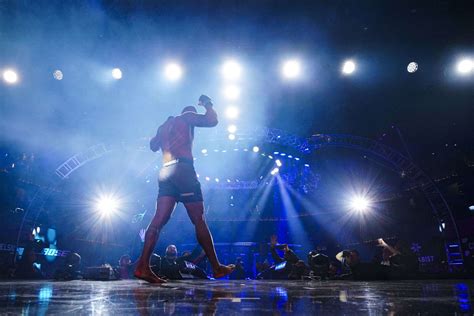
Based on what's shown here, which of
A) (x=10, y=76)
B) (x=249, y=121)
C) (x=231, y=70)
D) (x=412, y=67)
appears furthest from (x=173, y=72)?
(x=412, y=67)

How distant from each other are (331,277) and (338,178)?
32.7ft

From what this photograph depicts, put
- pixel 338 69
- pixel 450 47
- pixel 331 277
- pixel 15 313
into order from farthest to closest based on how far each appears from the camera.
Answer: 1. pixel 338 69
2. pixel 450 47
3. pixel 331 277
4. pixel 15 313

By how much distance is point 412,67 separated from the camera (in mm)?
11047

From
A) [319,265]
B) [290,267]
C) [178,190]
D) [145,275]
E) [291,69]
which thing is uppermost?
[291,69]

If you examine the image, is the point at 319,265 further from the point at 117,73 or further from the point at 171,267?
the point at 117,73

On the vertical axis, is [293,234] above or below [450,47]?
below

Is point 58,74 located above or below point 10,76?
above

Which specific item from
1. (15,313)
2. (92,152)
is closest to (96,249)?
(92,152)

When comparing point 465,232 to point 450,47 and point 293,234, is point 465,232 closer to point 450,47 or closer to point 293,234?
point 450,47

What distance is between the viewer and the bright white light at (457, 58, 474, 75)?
10508 millimetres

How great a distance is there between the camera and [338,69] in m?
11.5

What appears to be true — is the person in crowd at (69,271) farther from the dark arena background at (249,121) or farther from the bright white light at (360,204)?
the bright white light at (360,204)

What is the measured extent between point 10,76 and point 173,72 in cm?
539

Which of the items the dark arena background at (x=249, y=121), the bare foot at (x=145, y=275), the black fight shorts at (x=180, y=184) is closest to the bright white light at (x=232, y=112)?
the dark arena background at (x=249, y=121)
